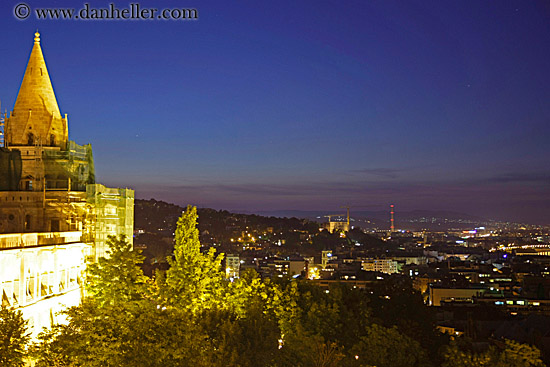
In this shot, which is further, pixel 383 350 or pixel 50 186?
pixel 50 186

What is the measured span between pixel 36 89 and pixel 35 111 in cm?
165

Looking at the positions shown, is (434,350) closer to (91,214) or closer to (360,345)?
(360,345)

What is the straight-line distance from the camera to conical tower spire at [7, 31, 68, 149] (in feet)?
149

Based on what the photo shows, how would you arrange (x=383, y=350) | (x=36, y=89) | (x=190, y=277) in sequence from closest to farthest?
(x=383, y=350), (x=190, y=277), (x=36, y=89)

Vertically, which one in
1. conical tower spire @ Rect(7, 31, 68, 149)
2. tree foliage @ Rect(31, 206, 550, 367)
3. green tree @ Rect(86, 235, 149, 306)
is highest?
conical tower spire @ Rect(7, 31, 68, 149)

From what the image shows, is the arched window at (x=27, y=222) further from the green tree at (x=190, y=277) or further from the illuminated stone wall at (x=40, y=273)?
the green tree at (x=190, y=277)

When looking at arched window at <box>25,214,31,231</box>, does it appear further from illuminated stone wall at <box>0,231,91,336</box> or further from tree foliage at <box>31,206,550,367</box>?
tree foliage at <box>31,206,550,367</box>

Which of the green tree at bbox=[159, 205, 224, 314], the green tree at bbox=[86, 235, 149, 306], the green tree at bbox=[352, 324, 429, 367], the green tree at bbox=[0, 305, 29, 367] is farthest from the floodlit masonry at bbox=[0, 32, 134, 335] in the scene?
the green tree at bbox=[352, 324, 429, 367]

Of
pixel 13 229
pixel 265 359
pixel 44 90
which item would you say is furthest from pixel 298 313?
pixel 44 90

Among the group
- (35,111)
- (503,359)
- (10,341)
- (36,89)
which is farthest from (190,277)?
(36,89)

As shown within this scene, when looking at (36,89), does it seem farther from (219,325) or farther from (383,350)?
(383,350)

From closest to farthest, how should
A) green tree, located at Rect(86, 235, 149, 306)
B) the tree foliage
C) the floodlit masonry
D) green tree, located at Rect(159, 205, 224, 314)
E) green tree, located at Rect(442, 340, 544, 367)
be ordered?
the tree foliage → green tree, located at Rect(442, 340, 544, 367) → green tree, located at Rect(86, 235, 149, 306) → green tree, located at Rect(159, 205, 224, 314) → the floodlit masonry

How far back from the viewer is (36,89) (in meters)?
45.8

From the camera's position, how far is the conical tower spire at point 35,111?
45.6 m
